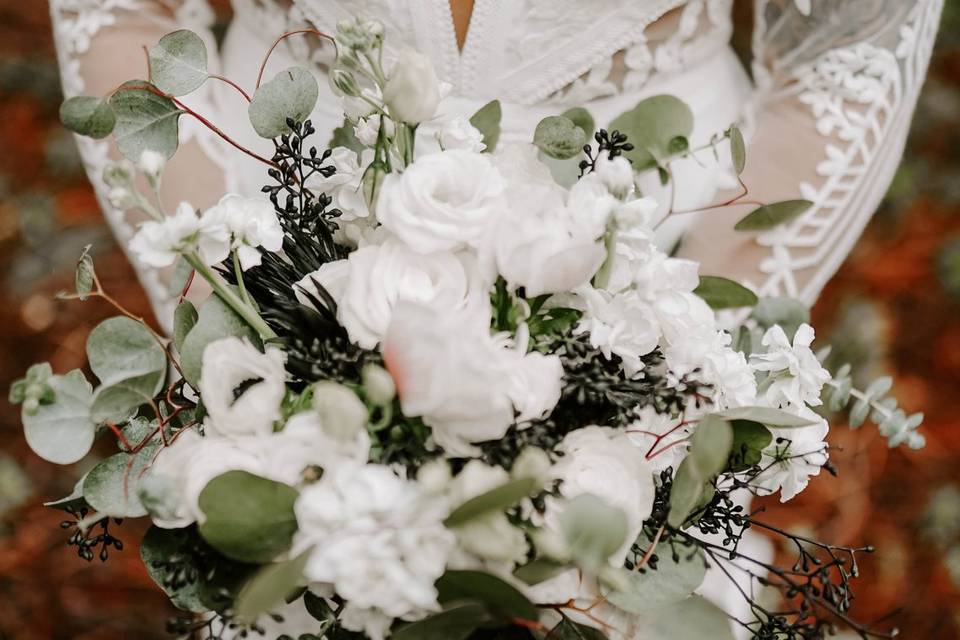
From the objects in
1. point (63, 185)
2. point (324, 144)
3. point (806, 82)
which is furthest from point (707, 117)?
point (63, 185)

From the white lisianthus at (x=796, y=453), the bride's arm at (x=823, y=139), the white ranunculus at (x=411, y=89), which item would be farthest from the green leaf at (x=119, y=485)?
the bride's arm at (x=823, y=139)

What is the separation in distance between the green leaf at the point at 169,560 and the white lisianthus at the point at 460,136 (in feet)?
0.84

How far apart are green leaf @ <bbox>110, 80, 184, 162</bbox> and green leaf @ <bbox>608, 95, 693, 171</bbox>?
0.29 metres

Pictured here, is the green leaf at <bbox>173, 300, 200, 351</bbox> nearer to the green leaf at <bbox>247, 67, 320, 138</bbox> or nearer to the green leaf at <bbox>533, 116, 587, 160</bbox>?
the green leaf at <bbox>247, 67, 320, 138</bbox>

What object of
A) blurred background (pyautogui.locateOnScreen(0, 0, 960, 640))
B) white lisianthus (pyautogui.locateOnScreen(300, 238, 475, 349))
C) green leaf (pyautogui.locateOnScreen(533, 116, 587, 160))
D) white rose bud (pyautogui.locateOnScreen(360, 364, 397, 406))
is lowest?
blurred background (pyautogui.locateOnScreen(0, 0, 960, 640))

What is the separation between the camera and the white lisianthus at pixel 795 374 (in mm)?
512

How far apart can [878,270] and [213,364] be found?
1602 millimetres

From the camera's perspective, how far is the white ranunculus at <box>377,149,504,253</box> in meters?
0.43

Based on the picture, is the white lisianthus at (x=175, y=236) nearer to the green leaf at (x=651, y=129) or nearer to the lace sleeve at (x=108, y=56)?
the green leaf at (x=651, y=129)

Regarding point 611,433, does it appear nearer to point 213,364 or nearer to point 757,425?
point 757,425

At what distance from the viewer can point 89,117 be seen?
1.56 ft

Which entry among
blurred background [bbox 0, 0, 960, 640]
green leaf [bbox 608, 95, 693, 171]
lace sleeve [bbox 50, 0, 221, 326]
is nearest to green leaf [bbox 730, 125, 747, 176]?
green leaf [bbox 608, 95, 693, 171]

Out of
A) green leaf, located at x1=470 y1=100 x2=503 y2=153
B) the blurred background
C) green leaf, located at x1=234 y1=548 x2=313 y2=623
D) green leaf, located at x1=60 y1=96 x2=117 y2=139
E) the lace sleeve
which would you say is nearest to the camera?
green leaf, located at x1=234 y1=548 x2=313 y2=623

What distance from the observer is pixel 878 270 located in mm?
1741
